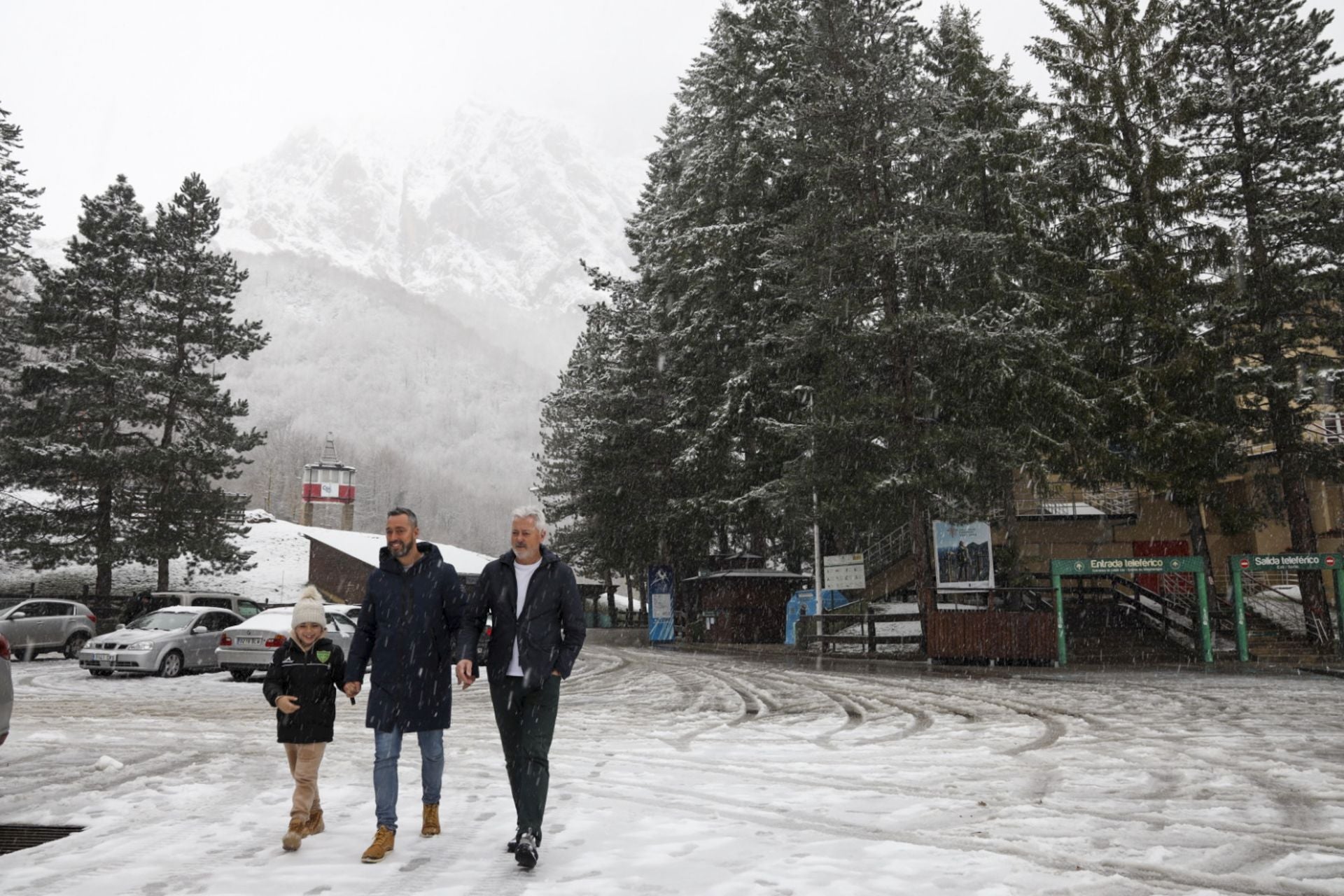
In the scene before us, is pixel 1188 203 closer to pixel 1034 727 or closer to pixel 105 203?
pixel 1034 727

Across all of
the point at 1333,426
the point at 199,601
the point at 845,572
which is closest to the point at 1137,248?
the point at 845,572

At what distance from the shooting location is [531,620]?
546 cm

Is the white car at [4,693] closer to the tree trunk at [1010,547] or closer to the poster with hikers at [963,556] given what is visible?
the poster with hikers at [963,556]

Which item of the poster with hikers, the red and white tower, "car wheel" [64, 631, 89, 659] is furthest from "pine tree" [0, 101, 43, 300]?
the red and white tower

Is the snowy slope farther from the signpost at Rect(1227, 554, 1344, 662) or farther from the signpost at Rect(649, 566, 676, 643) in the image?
the signpost at Rect(1227, 554, 1344, 662)

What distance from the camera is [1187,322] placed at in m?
22.6

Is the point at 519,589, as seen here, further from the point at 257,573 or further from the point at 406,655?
the point at 257,573

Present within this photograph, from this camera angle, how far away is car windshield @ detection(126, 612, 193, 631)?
20.9 metres

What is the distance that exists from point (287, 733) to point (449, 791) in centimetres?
187

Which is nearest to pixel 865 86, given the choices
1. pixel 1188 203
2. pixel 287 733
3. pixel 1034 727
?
pixel 1188 203

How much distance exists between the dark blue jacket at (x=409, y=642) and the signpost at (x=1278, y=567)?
64.3ft

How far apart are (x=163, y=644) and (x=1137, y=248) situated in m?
24.1

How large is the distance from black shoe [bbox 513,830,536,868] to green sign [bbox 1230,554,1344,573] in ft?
64.3

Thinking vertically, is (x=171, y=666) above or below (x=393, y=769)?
below
